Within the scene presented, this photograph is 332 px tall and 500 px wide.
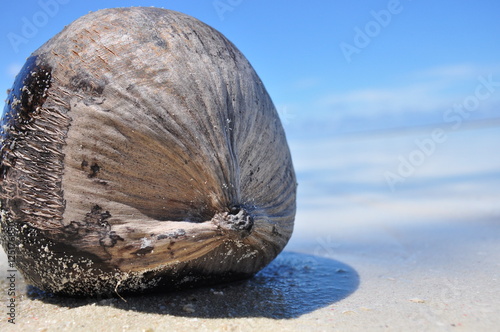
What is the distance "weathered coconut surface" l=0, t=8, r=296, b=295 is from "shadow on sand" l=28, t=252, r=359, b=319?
0.09 meters

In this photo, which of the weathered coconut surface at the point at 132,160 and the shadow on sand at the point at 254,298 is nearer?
the weathered coconut surface at the point at 132,160

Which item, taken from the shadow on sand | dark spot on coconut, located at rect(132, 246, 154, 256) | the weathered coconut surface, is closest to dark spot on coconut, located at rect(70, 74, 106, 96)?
the weathered coconut surface

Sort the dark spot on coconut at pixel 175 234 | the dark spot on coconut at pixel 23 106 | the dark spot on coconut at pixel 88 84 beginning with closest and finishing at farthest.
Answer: the dark spot on coconut at pixel 175 234 < the dark spot on coconut at pixel 88 84 < the dark spot on coconut at pixel 23 106

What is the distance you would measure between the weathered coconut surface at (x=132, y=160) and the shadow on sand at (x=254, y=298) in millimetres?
87

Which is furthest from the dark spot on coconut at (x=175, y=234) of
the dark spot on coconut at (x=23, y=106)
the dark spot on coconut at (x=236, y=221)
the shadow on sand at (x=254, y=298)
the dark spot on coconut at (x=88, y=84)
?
the dark spot on coconut at (x=23, y=106)

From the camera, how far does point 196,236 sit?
2.15 metres

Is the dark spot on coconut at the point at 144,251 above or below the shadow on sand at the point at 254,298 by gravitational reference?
above

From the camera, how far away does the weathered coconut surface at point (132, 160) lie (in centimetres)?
219

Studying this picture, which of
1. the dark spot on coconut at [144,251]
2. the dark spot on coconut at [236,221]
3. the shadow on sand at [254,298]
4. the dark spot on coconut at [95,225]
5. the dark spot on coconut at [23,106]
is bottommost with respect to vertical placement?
the shadow on sand at [254,298]

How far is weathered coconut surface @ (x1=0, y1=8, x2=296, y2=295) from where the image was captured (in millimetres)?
2188

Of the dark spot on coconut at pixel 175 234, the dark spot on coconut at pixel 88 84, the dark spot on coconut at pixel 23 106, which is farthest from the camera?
the dark spot on coconut at pixel 23 106

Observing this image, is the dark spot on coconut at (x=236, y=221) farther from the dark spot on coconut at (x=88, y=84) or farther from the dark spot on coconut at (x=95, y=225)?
the dark spot on coconut at (x=88, y=84)

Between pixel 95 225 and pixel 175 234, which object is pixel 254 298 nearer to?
pixel 175 234

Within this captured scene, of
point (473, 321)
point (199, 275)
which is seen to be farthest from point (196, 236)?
point (473, 321)
